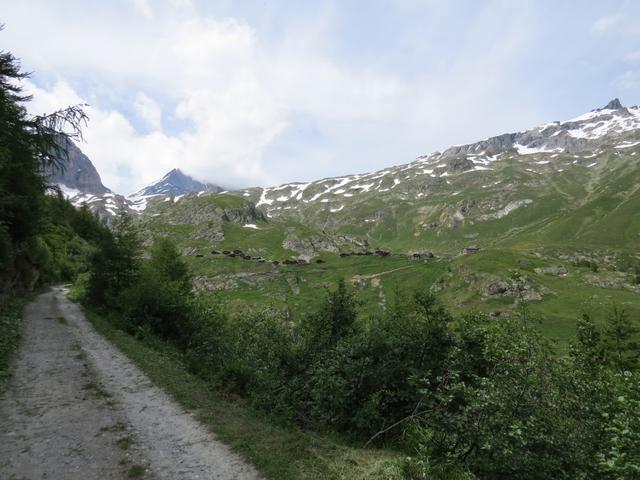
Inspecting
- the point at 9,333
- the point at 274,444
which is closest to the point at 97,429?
the point at 274,444

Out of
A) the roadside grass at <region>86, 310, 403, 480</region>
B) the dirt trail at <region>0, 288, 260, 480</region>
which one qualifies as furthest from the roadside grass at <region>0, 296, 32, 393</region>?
the roadside grass at <region>86, 310, 403, 480</region>

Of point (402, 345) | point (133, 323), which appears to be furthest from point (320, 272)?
point (402, 345)

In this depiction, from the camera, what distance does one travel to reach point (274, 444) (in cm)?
1310

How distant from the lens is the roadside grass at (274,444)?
11539 mm

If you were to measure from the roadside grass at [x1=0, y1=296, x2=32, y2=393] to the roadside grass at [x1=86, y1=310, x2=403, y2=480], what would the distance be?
6.50m

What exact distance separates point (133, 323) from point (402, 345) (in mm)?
23878

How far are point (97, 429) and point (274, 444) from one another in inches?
245

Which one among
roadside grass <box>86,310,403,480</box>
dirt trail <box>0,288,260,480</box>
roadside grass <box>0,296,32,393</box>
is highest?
roadside grass <box>0,296,32,393</box>

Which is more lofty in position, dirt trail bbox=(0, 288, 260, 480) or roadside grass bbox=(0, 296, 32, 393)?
roadside grass bbox=(0, 296, 32, 393)

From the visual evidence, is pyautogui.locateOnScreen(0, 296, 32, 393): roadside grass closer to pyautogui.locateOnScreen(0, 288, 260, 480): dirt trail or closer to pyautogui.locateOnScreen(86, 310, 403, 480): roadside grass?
pyautogui.locateOnScreen(0, 288, 260, 480): dirt trail

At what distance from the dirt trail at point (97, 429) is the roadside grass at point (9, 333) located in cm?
48

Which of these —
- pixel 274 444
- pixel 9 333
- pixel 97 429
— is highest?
pixel 9 333

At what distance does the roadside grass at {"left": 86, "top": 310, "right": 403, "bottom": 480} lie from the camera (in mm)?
11539

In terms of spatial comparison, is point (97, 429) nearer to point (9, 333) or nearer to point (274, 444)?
point (274, 444)
